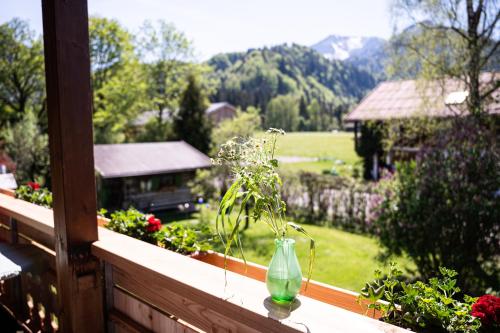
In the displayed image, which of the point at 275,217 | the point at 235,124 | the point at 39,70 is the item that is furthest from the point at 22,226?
the point at 39,70

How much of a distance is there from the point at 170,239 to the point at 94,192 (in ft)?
2.22

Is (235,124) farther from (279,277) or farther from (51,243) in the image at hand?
(279,277)

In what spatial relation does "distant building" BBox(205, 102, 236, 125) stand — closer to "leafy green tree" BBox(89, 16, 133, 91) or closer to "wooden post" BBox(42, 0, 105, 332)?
"leafy green tree" BBox(89, 16, 133, 91)

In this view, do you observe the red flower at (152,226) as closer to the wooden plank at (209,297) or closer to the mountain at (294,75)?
the wooden plank at (209,297)

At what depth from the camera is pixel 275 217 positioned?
144cm

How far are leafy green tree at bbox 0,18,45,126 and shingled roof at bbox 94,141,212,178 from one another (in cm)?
601

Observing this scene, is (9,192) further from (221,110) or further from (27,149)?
(221,110)

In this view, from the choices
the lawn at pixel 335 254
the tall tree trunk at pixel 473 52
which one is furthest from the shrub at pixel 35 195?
the tall tree trunk at pixel 473 52

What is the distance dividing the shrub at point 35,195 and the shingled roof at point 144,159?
11556mm

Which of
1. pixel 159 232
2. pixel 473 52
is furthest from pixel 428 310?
pixel 473 52

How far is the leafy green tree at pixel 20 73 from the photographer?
62.2ft

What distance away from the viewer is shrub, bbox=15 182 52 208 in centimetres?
344

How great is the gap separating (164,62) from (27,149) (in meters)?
14.0

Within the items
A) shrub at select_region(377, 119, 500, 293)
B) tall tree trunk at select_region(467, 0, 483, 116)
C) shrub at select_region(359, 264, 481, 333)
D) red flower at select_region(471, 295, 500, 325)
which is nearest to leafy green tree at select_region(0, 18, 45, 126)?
tall tree trunk at select_region(467, 0, 483, 116)
